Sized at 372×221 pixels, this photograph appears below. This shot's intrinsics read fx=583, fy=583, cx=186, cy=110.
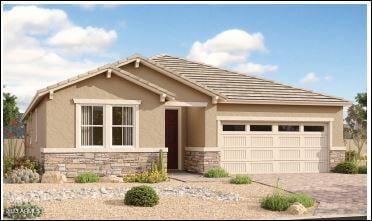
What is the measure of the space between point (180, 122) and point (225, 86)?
227 centimetres

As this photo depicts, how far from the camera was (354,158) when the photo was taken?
78.8ft

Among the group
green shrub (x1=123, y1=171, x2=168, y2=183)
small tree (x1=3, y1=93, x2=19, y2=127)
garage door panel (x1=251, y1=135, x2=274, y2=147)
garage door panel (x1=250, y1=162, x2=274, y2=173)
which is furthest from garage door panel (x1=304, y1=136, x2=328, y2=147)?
small tree (x1=3, y1=93, x2=19, y2=127)

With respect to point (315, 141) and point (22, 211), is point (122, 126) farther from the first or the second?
point (22, 211)

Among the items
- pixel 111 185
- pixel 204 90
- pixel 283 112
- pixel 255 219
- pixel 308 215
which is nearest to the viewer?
pixel 255 219

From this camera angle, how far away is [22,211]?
36.6ft

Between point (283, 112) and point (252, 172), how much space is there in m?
2.64

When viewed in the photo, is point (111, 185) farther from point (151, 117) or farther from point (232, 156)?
point (232, 156)

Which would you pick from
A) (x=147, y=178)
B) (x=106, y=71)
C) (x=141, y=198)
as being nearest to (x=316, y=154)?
(x=147, y=178)

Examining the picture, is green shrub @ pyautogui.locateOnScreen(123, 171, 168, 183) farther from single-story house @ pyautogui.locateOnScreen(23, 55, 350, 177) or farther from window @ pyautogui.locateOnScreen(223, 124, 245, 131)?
window @ pyautogui.locateOnScreen(223, 124, 245, 131)

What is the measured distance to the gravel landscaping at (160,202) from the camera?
12.2 metres

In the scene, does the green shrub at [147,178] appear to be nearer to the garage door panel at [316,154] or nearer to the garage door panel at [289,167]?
the garage door panel at [289,167]

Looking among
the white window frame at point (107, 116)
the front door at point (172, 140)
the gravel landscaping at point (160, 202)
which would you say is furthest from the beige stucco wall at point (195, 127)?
the gravel landscaping at point (160, 202)

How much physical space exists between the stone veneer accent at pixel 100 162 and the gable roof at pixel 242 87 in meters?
3.92

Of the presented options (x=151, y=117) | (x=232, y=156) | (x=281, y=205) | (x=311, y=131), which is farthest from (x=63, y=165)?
(x=311, y=131)
